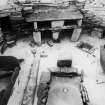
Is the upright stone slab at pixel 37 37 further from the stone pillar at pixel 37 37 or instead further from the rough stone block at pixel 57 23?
the rough stone block at pixel 57 23

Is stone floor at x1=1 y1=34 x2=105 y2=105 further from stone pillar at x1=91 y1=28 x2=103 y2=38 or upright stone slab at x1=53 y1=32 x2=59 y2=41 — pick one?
upright stone slab at x1=53 y1=32 x2=59 y2=41

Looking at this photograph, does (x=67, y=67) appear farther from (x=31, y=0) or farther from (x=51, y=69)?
(x=31, y=0)

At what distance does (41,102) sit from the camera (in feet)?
12.7

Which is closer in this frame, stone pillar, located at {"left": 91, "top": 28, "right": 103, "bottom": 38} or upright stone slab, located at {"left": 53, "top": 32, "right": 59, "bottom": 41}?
upright stone slab, located at {"left": 53, "top": 32, "right": 59, "bottom": 41}

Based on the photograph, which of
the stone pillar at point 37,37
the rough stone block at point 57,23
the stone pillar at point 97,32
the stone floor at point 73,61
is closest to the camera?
the stone floor at point 73,61

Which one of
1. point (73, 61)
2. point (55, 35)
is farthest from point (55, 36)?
point (73, 61)

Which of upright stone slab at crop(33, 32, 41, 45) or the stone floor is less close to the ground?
upright stone slab at crop(33, 32, 41, 45)

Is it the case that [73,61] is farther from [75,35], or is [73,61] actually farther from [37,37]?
[37,37]

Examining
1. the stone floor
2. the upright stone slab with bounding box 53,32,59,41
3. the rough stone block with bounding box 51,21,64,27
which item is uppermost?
the rough stone block with bounding box 51,21,64,27

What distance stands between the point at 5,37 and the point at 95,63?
10.6 feet

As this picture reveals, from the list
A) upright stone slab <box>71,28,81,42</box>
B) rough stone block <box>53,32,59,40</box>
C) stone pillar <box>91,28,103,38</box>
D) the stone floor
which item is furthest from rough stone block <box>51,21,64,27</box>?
stone pillar <box>91,28,103,38</box>

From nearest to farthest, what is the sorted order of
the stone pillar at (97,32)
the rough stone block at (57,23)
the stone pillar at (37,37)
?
the rough stone block at (57,23) → the stone pillar at (37,37) → the stone pillar at (97,32)

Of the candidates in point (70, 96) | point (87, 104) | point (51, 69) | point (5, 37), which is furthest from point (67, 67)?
point (5, 37)

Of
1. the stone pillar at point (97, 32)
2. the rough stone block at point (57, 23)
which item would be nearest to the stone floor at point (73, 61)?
the stone pillar at point (97, 32)
